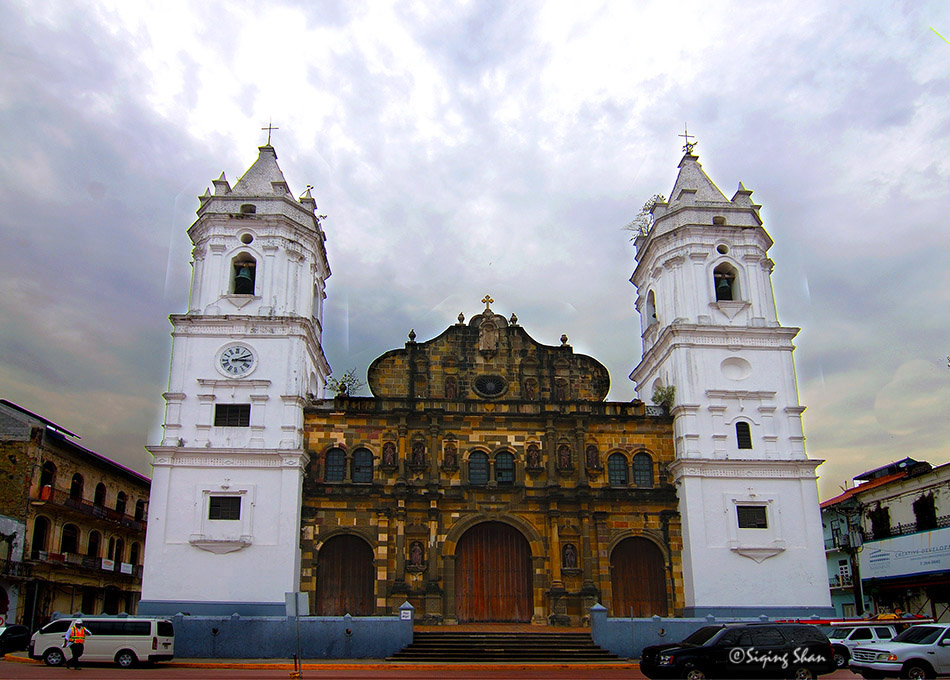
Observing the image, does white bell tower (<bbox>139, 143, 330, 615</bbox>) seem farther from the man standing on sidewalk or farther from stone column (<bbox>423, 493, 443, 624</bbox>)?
the man standing on sidewalk

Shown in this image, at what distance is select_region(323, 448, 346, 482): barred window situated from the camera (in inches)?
1284

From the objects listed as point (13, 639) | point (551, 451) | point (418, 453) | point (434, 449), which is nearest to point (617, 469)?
point (551, 451)

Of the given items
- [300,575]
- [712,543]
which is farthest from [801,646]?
[300,575]

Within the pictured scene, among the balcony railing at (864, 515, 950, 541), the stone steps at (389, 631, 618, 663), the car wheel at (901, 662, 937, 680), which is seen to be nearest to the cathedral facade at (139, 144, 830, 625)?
the stone steps at (389, 631, 618, 663)

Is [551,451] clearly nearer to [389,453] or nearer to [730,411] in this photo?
[389,453]

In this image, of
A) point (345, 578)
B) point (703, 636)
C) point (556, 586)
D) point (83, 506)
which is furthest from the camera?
point (83, 506)

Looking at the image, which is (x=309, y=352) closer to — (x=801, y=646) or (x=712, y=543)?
(x=712, y=543)

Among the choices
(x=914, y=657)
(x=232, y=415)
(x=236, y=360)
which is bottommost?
(x=914, y=657)

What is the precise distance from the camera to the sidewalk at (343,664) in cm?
2367

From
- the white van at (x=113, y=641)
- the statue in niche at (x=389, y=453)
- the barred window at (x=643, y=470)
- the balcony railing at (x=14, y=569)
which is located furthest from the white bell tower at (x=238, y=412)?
the barred window at (x=643, y=470)

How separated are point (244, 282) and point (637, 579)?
1997 cm

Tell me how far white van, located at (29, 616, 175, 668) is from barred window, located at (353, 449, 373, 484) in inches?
392

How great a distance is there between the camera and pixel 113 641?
76.6ft

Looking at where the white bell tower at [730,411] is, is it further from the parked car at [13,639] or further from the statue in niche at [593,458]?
the parked car at [13,639]
